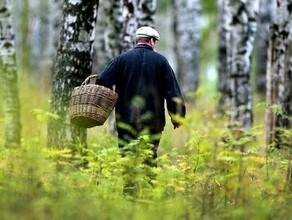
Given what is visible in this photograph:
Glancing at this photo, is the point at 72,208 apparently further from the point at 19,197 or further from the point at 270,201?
the point at 270,201

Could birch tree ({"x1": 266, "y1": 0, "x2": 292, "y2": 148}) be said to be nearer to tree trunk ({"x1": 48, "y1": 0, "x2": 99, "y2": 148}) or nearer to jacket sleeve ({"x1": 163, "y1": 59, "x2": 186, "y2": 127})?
jacket sleeve ({"x1": 163, "y1": 59, "x2": 186, "y2": 127})

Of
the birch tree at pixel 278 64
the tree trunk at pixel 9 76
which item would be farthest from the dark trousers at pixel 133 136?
the birch tree at pixel 278 64

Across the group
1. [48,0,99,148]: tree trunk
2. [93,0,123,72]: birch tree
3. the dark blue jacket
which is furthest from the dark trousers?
[93,0,123,72]: birch tree

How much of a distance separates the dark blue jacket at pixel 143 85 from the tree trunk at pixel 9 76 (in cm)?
278

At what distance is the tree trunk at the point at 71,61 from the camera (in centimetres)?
1176

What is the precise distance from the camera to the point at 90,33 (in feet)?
38.9

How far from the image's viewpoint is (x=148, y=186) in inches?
368

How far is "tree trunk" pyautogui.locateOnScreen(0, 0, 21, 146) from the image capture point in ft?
43.7

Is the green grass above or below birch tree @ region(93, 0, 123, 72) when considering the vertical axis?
below

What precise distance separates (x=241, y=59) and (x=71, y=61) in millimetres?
5821

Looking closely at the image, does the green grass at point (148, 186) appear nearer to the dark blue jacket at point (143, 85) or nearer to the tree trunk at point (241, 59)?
the dark blue jacket at point (143, 85)

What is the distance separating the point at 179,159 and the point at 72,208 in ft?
11.3

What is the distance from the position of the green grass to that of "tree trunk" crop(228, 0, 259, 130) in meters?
6.21

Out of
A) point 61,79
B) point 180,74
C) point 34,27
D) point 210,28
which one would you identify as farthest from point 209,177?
point 210,28
